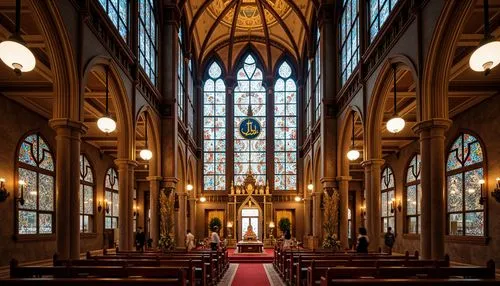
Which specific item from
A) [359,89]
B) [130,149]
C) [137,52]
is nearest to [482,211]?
[359,89]

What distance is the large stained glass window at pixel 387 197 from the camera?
31109 millimetres

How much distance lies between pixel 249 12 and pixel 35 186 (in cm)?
2229

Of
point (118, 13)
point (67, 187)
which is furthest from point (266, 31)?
point (67, 187)

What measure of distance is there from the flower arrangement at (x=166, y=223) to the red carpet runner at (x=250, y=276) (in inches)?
125

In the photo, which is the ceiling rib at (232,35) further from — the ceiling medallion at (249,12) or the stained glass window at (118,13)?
the stained glass window at (118,13)

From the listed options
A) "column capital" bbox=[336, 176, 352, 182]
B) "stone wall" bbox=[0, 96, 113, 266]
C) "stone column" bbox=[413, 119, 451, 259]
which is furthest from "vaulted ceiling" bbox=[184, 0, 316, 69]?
"stone column" bbox=[413, 119, 451, 259]

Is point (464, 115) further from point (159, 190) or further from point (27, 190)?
point (27, 190)

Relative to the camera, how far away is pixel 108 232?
3114 cm

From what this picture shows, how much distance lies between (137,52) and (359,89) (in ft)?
27.7

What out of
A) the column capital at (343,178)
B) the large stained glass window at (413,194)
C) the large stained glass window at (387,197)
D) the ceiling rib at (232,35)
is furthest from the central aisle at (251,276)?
the ceiling rib at (232,35)

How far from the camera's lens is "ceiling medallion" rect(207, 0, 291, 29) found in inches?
1404

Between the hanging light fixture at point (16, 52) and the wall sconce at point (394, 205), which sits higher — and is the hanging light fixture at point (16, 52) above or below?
above

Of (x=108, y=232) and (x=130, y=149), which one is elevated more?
(x=130, y=149)

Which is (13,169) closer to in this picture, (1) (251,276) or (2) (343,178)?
(1) (251,276)
